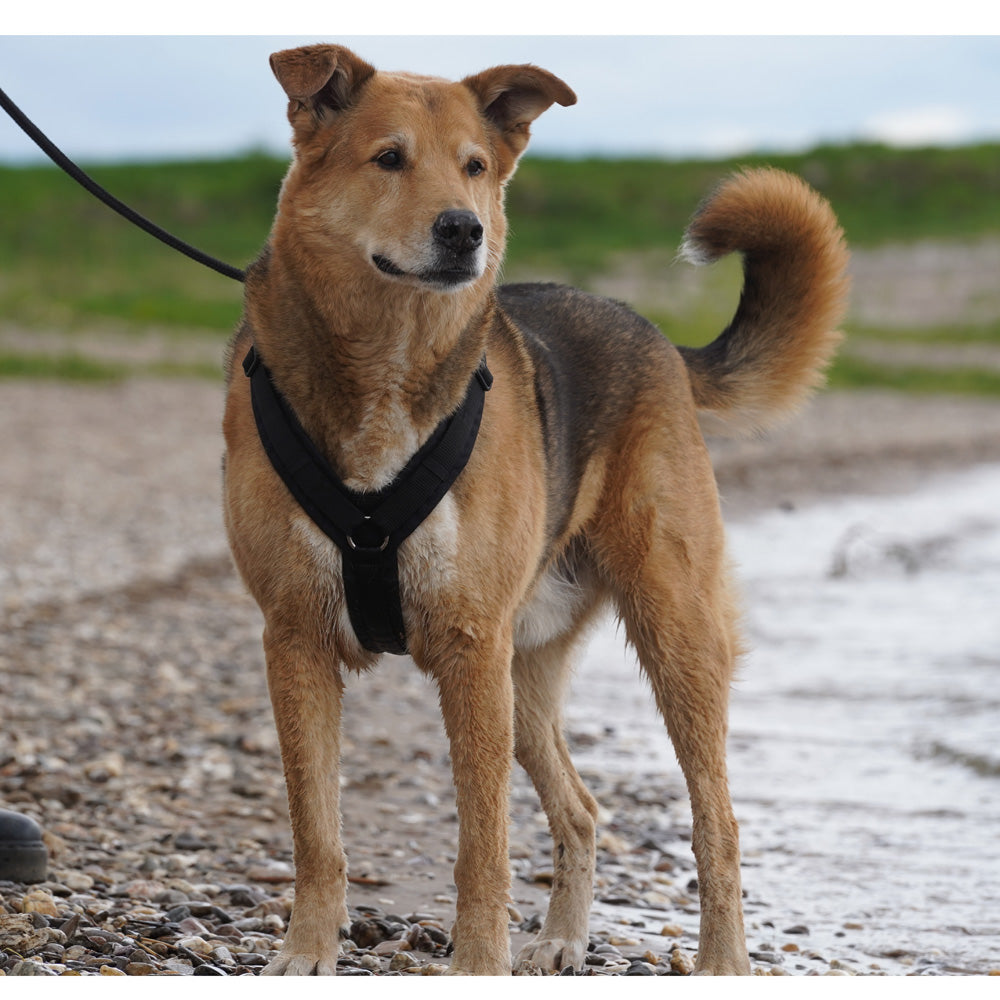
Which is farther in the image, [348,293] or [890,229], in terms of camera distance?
[890,229]

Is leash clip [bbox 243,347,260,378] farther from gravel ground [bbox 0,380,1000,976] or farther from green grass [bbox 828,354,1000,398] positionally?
green grass [bbox 828,354,1000,398]

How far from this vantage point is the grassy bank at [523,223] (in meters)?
28.3

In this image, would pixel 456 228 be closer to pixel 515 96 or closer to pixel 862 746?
pixel 515 96

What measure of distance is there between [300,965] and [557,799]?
1.13 m

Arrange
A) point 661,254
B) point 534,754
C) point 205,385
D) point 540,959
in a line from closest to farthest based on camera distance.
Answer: point 540,959 → point 534,754 → point 205,385 → point 661,254

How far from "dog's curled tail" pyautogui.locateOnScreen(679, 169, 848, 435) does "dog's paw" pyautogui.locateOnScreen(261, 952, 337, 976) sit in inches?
84.0

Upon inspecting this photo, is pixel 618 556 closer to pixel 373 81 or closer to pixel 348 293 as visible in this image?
pixel 348 293

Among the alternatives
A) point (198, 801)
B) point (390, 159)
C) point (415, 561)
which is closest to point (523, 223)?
point (198, 801)

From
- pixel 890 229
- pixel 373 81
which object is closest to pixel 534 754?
pixel 373 81

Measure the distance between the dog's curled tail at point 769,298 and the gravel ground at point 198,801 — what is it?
66.6 inches

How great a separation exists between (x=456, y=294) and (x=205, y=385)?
18.0 meters

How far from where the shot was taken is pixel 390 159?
3250mm

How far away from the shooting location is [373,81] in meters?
3.37

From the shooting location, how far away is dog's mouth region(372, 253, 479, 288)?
3.19m
